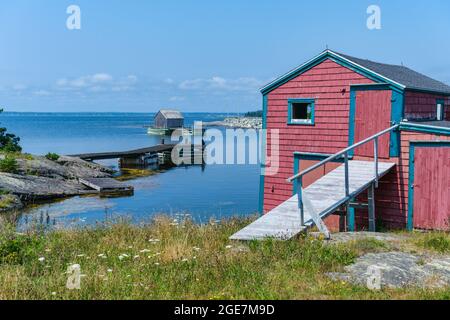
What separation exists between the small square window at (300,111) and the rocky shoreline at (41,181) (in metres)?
18.5

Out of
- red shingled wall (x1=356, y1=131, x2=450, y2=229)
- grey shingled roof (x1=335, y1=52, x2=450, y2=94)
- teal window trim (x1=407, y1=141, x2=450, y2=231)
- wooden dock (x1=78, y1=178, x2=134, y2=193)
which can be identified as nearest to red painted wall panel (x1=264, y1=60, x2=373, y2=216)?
grey shingled roof (x1=335, y1=52, x2=450, y2=94)

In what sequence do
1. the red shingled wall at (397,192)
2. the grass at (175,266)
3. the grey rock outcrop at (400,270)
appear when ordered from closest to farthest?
the grass at (175,266)
the grey rock outcrop at (400,270)
the red shingled wall at (397,192)

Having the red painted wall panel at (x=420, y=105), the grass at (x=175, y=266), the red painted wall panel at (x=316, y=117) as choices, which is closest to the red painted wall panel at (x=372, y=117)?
the red painted wall panel at (x=316, y=117)

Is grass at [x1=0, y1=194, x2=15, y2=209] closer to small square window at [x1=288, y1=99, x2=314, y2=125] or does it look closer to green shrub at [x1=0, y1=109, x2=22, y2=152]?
green shrub at [x1=0, y1=109, x2=22, y2=152]

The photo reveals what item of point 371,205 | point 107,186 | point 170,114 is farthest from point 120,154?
point 170,114

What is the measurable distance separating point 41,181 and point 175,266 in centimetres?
2981

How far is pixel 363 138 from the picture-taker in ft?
55.9

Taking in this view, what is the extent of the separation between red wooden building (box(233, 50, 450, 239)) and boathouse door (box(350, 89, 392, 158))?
0.10ft

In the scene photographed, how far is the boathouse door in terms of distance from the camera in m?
16.4

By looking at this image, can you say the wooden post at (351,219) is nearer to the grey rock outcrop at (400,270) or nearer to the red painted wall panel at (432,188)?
the red painted wall panel at (432,188)

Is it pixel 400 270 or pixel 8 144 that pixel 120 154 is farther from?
pixel 400 270

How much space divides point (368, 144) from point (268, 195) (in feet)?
15.5

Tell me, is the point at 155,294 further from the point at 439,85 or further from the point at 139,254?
the point at 439,85

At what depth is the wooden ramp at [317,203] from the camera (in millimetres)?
12109
